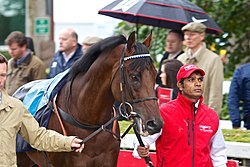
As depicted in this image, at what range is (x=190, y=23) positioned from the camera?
756 cm

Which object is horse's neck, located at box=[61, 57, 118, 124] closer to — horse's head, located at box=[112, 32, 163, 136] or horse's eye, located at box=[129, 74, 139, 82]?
horse's head, located at box=[112, 32, 163, 136]

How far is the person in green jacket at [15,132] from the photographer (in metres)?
4.23

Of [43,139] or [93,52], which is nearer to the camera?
[43,139]

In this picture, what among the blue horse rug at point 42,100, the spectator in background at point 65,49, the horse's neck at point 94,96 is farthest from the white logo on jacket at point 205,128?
the spectator in background at point 65,49

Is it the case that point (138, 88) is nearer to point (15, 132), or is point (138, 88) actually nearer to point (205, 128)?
point (205, 128)

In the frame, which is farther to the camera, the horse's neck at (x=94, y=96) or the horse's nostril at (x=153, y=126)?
the horse's neck at (x=94, y=96)

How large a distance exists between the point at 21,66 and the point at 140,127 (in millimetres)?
4087

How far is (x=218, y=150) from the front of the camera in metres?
4.80

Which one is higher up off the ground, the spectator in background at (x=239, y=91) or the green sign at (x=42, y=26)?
the spectator in background at (x=239, y=91)

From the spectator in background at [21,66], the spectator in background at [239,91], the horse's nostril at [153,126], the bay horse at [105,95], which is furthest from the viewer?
the spectator in background at [21,66]

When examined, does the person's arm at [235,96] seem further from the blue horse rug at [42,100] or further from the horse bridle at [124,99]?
the horse bridle at [124,99]

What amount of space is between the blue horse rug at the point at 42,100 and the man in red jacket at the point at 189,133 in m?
1.03

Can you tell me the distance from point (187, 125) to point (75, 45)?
12.4 ft

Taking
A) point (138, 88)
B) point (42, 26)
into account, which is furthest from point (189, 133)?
point (42, 26)
